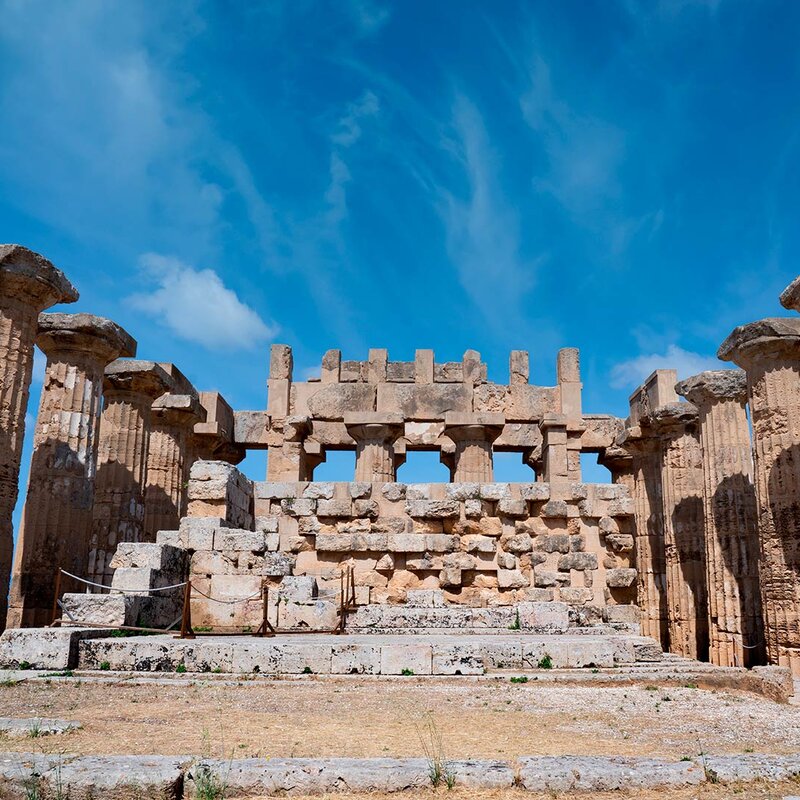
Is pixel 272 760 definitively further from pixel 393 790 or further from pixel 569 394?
pixel 569 394

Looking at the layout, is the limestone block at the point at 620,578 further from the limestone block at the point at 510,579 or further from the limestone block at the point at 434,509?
the limestone block at the point at 434,509

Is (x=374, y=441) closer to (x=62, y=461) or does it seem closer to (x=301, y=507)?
(x=301, y=507)

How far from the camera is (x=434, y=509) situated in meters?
15.3

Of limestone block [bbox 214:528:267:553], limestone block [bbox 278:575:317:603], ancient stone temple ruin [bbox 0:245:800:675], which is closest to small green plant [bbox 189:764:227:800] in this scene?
ancient stone temple ruin [bbox 0:245:800:675]

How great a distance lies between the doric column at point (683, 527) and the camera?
643 inches

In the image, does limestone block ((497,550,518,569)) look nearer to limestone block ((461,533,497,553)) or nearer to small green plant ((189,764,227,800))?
limestone block ((461,533,497,553))

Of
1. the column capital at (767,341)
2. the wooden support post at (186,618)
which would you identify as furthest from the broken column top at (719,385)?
the wooden support post at (186,618)

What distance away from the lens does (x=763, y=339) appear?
498 inches

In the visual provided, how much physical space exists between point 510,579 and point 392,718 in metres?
9.50

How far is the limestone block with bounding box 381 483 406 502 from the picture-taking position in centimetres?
1545

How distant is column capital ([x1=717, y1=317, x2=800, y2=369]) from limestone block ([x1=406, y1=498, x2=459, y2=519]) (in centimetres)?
577

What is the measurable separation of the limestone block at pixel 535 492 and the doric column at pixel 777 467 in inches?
160

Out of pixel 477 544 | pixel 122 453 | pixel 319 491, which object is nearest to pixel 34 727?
pixel 319 491

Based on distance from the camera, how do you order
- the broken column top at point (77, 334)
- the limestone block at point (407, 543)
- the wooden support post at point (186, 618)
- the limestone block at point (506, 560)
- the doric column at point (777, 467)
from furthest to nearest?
the limestone block at point (506, 560)
the limestone block at point (407, 543)
the broken column top at point (77, 334)
the doric column at point (777, 467)
the wooden support post at point (186, 618)
